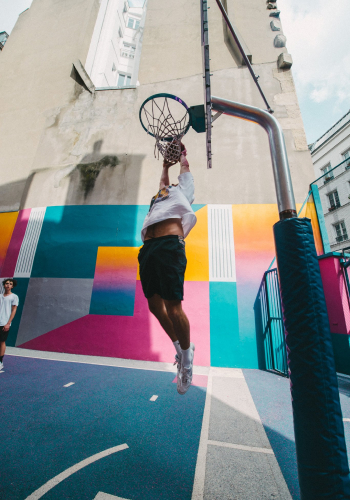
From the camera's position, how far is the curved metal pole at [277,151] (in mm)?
1545

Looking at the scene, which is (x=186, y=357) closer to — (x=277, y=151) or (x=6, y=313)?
(x=277, y=151)

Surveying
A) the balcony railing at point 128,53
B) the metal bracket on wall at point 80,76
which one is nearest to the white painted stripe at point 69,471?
the metal bracket on wall at point 80,76

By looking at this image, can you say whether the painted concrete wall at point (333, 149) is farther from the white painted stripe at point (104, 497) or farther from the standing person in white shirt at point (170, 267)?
the white painted stripe at point (104, 497)

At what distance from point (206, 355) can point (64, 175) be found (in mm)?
6249

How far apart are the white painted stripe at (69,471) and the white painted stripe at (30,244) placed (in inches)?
214

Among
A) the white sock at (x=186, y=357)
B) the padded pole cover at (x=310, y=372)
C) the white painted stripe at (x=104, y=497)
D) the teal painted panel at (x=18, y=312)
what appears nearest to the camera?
the padded pole cover at (x=310, y=372)

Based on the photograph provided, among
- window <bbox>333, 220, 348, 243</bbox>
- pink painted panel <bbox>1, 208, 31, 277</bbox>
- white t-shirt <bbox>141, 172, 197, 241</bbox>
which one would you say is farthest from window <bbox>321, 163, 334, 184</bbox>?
pink painted panel <bbox>1, 208, 31, 277</bbox>

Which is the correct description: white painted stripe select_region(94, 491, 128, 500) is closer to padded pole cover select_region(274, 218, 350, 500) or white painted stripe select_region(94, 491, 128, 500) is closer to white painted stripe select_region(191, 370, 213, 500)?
white painted stripe select_region(191, 370, 213, 500)

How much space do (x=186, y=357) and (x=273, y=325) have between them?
2.94 meters

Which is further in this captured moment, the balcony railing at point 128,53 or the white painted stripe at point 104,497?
the balcony railing at point 128,53

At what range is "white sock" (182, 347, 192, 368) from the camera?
227cm

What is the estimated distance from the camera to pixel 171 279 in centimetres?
208

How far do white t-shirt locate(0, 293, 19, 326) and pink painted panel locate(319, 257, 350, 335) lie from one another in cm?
621

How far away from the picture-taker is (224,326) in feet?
16.2
